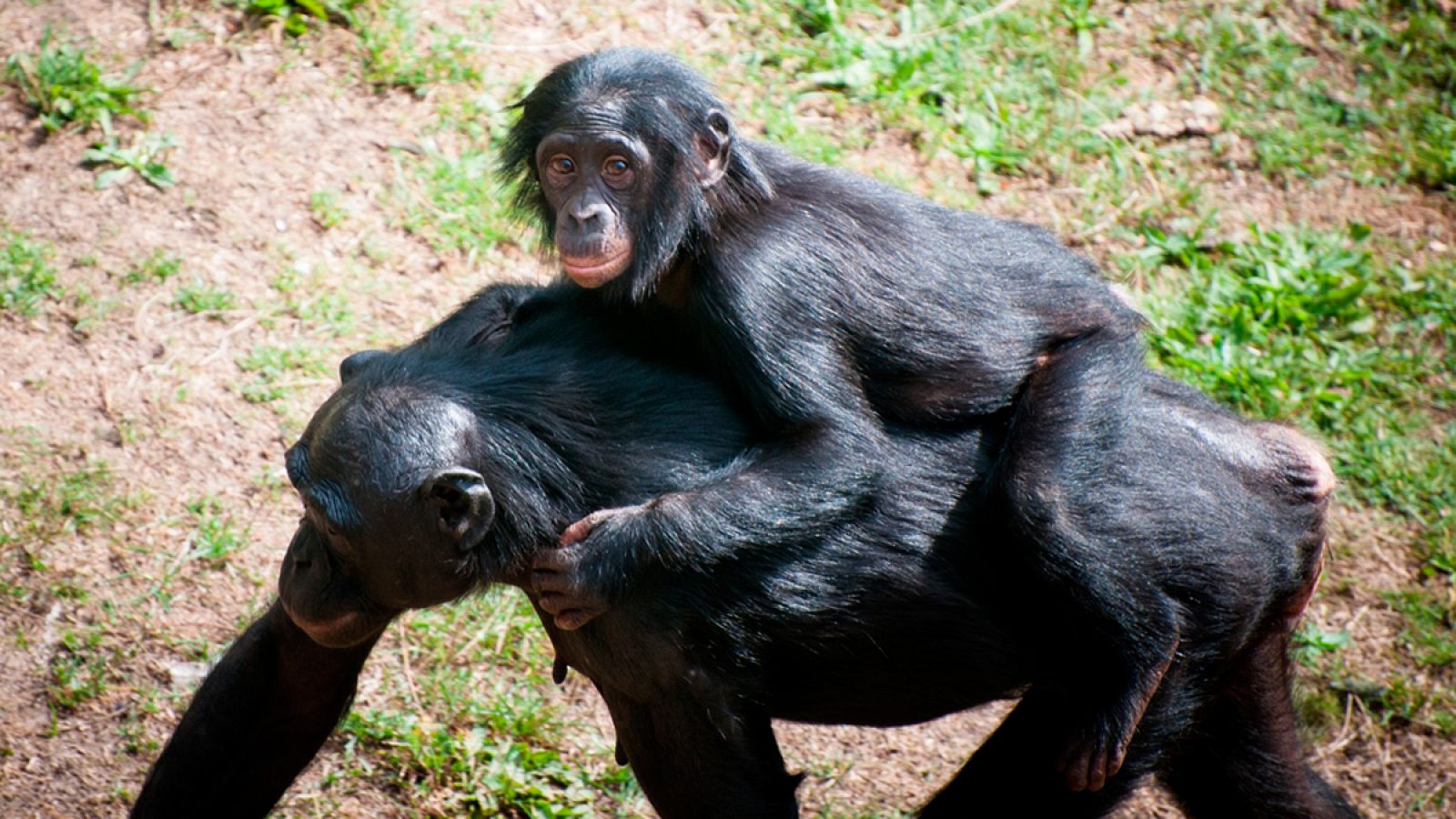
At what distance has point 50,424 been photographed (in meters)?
7.30

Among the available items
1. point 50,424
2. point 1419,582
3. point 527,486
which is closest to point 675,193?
point 527,486

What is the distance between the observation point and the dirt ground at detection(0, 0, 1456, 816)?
259 inches

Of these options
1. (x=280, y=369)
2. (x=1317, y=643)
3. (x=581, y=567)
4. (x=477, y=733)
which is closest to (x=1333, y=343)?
(x=1317, y=643)

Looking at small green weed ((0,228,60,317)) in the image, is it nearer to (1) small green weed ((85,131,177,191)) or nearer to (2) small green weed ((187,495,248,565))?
(1) small green weed ((85,131,177,191))

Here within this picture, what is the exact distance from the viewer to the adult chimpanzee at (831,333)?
16.1 ft

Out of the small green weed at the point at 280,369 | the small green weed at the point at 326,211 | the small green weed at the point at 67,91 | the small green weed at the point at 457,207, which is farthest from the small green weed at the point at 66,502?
the small green weed at the point at 67,91

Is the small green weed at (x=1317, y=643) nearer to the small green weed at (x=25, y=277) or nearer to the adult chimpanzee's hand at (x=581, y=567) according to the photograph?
the adult chimpanzee's hand at (x=581, y=567)

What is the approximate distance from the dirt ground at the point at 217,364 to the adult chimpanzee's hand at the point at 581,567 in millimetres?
2100

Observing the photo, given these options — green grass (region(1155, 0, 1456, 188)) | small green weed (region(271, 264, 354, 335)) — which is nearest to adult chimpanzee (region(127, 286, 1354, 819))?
small green weed (region(271, 264, 354, 335))

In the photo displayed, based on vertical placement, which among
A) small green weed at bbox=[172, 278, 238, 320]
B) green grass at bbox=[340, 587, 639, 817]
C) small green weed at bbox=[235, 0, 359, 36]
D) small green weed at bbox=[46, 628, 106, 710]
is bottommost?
small green weed at bbox=[46, 628, 106, 710]

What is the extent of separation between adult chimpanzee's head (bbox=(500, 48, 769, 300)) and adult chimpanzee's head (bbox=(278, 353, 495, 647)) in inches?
44.0

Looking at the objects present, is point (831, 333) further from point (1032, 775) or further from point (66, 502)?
point (66, 502)

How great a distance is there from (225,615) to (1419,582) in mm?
5924

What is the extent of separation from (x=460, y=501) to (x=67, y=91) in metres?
5.27
